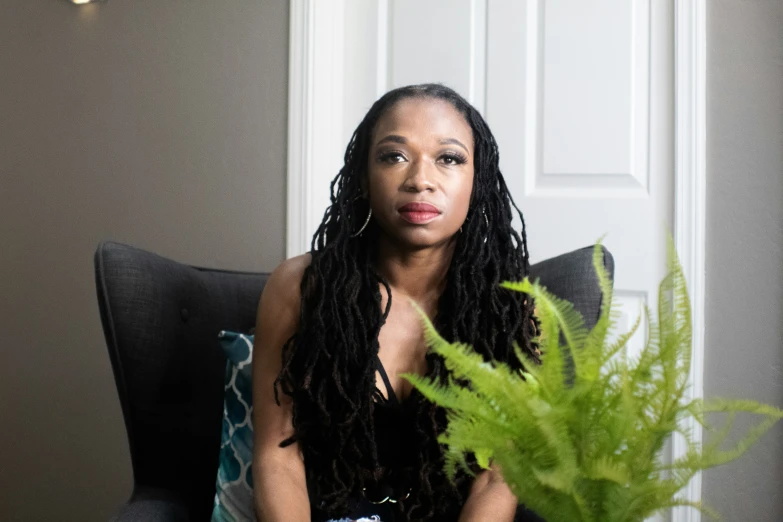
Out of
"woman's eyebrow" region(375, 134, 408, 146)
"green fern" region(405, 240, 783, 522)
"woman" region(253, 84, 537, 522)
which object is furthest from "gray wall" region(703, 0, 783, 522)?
"green fern" region(405, 240, 783, 522)

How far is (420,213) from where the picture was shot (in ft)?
4.32

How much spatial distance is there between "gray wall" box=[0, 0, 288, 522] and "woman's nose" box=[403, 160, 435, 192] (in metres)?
1.04

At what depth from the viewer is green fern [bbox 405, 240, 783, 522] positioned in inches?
25.2

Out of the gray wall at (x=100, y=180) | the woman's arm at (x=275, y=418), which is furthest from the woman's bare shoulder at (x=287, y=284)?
the gray wall at (x=100, y=180)

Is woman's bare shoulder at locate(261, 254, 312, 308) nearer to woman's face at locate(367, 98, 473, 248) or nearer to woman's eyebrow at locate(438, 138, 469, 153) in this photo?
woman's face at locate(367, 98, 473, 248)

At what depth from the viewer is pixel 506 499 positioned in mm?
1270

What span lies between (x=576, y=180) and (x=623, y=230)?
174 millimetres

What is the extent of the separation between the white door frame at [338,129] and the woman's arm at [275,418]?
86 cm

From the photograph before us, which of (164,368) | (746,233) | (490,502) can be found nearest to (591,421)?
(490,502)

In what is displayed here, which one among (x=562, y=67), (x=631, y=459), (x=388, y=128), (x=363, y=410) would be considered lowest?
(x=363, y=410)

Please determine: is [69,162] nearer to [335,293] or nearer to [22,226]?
[22,226]

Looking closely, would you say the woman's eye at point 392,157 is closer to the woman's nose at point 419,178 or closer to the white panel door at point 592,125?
the woman's nose at point 419,178

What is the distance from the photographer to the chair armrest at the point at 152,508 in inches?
50.0

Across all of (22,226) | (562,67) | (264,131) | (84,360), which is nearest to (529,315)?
(562,67)
